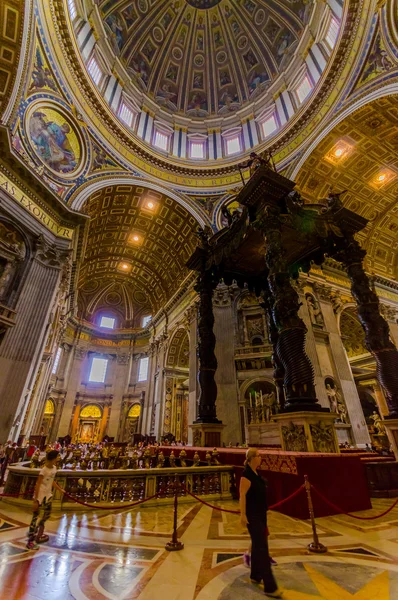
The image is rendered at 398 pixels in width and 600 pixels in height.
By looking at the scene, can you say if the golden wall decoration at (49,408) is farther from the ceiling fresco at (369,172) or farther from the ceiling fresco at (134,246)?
the ceiling fresco at (369,172)

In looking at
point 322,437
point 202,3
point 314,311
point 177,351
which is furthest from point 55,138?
point 202,3

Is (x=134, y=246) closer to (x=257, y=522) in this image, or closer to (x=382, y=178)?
(x=382, y=178)

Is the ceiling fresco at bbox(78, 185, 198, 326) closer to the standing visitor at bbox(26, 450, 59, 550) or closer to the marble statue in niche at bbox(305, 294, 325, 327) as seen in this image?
the marble statue in niche at bbox(305, 294, 325, 327)

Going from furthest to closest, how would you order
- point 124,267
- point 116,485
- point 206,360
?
1. point 124,267
2. point 206,360
3. point 116,485

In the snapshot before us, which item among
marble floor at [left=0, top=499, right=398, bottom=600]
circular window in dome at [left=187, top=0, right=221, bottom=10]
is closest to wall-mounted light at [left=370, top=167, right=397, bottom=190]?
marble floor at [left=0, top=499, right=398, bottom=600]

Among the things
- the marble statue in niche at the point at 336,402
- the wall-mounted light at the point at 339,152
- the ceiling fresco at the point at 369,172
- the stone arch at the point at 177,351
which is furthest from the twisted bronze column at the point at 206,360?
the wall-mounted light at the point at 339,152

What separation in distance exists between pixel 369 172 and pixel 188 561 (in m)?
17.8

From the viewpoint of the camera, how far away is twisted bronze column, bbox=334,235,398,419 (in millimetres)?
6195

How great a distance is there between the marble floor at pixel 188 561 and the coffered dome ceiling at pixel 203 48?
24.6 m

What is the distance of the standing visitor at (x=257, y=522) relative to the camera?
6.51 feet

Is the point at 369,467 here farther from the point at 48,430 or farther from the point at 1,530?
the point at 48,430

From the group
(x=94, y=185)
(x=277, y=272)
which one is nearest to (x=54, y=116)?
(x=94, y=185)

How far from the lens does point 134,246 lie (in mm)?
20828

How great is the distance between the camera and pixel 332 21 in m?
14.4
